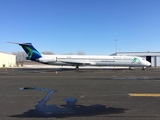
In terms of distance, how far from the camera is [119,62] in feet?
126

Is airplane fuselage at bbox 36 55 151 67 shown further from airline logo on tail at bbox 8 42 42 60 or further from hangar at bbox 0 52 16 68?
hangar at bbox 0 52 16 68

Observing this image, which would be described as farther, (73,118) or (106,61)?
(106,61)

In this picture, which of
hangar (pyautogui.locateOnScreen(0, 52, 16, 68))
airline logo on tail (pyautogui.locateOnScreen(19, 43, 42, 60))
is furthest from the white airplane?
hangar (pyautogui.locateOnScreen(0, 52, 16, 68))

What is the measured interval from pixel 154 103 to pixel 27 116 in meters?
4.61

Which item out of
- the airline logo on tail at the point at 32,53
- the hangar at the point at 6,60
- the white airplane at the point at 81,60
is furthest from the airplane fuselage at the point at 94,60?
the hangar at the point at 6,60

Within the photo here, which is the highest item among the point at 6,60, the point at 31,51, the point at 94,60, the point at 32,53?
the point at 31,51

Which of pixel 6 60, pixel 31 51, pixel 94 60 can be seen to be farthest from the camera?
pixel 6 60

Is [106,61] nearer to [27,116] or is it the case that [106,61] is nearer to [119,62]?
[119,62]

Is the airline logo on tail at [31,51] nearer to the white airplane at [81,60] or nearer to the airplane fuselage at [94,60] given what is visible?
the white airplane at [81,60]

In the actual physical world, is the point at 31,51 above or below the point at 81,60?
above

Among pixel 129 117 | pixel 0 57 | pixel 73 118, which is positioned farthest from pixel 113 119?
pixel 0 57

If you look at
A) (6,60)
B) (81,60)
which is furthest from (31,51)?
(6,60)

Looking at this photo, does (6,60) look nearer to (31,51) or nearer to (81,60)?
(31,51)

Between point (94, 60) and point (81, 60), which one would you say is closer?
point (94, 60)
